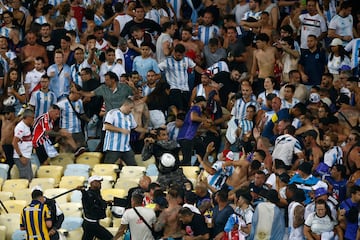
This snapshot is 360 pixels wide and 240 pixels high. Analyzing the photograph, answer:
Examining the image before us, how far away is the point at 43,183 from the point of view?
84.1ft

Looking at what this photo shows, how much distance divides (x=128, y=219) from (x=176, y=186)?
0.89 meters

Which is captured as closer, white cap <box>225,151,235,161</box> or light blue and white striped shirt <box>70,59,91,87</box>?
white cap <box>225,151,235,161</box>

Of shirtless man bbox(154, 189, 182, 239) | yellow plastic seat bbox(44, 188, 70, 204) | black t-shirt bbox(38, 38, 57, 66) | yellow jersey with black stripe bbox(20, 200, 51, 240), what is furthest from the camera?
black t-shirt bbox(38, 38, 57, 66)

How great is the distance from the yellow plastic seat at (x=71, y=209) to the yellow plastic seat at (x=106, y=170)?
4.67 ft

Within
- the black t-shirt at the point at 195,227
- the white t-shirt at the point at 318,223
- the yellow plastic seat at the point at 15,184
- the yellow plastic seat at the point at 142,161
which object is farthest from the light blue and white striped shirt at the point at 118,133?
the white t-shirt at the point at 318,223

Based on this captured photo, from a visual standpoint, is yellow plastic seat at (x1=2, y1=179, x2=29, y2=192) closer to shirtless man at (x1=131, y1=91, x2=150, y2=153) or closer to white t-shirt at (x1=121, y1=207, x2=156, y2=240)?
shirtless man at (x1=131, y1=91, x2=150, y2=153)

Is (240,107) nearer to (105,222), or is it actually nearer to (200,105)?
(200,105)

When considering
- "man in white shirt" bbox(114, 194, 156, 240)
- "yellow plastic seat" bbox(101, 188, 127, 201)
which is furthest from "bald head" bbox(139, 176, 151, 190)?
"man in white shirt" bbox(114, 194, 156, 240)

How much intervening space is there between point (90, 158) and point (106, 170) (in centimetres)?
83

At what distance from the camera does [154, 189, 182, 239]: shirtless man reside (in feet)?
72.4

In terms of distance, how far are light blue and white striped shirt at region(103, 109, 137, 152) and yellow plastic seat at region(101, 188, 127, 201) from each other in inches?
62.4

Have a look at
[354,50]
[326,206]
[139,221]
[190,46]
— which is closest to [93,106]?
[190,46]

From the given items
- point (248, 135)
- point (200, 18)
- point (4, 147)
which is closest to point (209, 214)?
point (248, 135)

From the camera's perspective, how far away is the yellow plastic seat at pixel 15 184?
25.6m
